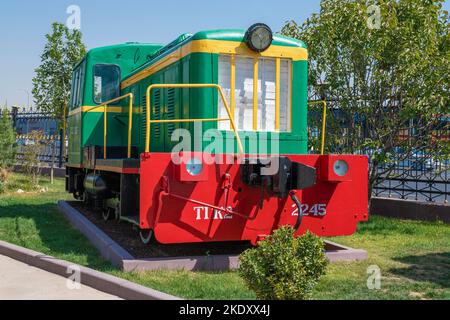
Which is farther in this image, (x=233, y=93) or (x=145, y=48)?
(x=145, y=48)

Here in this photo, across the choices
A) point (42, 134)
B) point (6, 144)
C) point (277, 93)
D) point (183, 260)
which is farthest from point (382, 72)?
point (42, 134)

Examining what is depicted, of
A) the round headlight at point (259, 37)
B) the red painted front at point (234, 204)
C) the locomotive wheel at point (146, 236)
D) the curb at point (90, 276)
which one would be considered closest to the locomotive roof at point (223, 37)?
the round headlight at point (259, 37)

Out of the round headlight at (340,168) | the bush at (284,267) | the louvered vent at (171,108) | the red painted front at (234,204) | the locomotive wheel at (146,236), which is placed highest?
the louvered vent at (171,108)

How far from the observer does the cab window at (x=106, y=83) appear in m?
9.70

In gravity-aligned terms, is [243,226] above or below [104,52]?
below

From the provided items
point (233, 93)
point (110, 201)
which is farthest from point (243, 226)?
point (110, 201)

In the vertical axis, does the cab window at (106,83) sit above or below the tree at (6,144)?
above

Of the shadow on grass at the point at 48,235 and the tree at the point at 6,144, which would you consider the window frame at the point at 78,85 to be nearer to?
the shadow on grass at the point at 48,235

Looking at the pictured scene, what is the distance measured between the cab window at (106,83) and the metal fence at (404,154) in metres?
3.76

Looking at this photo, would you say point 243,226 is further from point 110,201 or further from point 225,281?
point 110,201

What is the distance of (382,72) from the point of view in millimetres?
9523

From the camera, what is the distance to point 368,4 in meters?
9.55

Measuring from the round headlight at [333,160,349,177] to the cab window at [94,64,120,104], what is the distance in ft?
16.1

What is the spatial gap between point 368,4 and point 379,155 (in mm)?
2725
